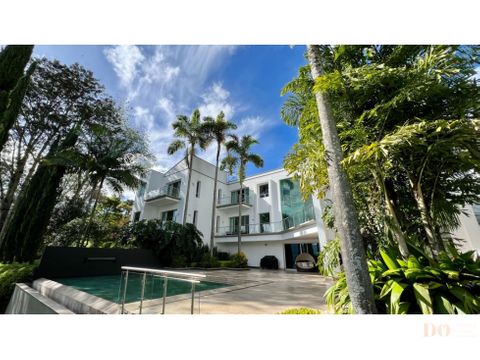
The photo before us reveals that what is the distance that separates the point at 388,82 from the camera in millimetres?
3270

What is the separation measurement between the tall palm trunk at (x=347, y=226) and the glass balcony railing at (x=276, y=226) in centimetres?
1054

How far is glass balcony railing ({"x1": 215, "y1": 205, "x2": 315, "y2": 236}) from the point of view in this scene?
13.6 metres

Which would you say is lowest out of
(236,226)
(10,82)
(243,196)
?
(236,226)

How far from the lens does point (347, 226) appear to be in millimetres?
2539

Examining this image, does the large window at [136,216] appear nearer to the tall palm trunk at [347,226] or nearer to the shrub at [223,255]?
the shrub at [223,255]

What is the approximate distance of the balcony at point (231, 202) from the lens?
18.9 metres

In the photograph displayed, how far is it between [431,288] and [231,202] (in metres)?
18.4

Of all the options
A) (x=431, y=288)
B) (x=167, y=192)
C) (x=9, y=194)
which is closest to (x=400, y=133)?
(x=431, y=288)

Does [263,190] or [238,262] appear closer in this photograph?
[238,262]

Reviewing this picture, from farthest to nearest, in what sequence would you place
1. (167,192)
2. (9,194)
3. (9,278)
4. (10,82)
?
(167,192) → (9,194) → (9,278) → (10,82)

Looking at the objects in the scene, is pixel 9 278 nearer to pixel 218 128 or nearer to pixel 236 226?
pixel 218 128

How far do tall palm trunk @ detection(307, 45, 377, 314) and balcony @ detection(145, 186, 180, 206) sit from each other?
16338mm

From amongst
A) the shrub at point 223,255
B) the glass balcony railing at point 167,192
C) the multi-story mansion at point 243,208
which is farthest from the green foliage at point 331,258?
the glass balcony railing at point 167,192
